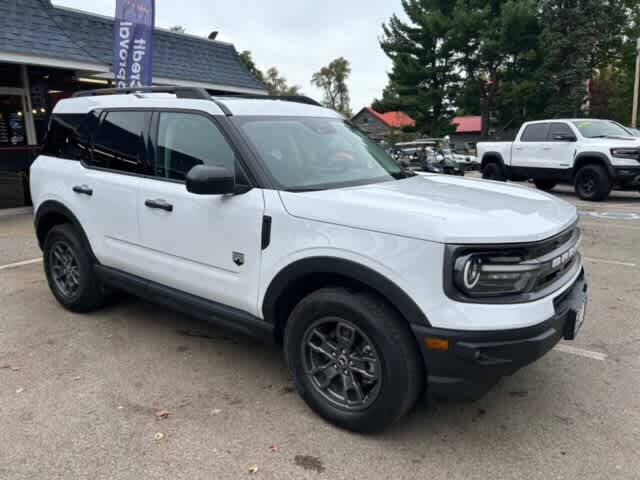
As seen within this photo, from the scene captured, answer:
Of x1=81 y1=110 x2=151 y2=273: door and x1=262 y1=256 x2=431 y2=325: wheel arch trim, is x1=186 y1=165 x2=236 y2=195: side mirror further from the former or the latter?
x1=81 y1=110 x2=151 y2=273: door

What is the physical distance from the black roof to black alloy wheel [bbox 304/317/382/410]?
9.98m

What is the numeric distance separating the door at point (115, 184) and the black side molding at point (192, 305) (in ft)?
0.32

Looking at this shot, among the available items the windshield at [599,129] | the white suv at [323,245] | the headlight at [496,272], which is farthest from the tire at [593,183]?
the headlight at [496,272]

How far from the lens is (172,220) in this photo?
3.39m

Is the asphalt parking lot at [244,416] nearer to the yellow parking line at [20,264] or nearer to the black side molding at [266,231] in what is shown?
the black side molding at [266,231]

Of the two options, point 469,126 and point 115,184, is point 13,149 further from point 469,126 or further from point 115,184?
point 469,126

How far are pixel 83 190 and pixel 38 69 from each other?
31.4 feet

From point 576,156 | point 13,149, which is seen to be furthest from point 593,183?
point 13,149

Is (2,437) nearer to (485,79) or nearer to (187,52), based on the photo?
(187,52)

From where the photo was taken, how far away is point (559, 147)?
12.5 m

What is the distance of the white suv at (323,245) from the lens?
2346mm

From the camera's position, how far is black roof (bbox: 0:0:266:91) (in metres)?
10.4

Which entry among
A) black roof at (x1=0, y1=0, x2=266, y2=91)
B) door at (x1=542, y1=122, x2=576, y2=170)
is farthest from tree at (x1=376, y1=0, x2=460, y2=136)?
door at (x1=542, y1=122, x2=576, y2=170)

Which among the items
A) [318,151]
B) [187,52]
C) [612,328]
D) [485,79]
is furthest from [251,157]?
[485,79]
